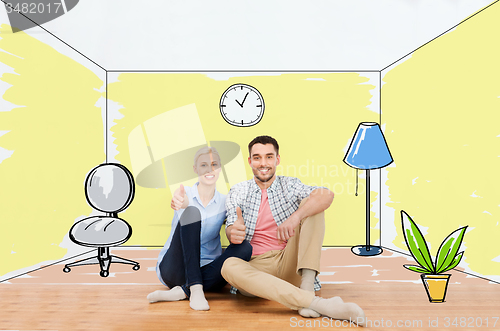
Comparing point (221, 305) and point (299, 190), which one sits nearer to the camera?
point (221, 305)

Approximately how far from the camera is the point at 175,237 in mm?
1951

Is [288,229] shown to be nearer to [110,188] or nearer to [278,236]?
[278,236]

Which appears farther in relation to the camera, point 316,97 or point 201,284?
point 316,97

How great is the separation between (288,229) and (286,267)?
240 mm

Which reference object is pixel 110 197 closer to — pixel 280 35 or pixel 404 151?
pixel 280 35

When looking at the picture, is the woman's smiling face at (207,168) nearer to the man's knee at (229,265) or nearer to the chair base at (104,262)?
the man's knee at (229,265)

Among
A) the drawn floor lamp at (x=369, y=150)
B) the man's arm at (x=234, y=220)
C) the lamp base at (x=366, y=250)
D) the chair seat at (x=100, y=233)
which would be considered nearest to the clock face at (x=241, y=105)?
the drawn floor lamp at (x=369, y=150)

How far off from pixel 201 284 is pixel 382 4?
282 centimetres

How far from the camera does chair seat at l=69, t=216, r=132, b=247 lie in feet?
7.97

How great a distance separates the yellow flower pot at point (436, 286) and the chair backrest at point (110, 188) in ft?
7.32

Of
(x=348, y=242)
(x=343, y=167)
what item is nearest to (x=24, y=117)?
(x=343, y=167)

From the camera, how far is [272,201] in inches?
81.6

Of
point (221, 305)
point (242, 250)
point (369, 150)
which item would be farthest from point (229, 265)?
point (369, 150)

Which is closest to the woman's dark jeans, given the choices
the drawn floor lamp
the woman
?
the woman
